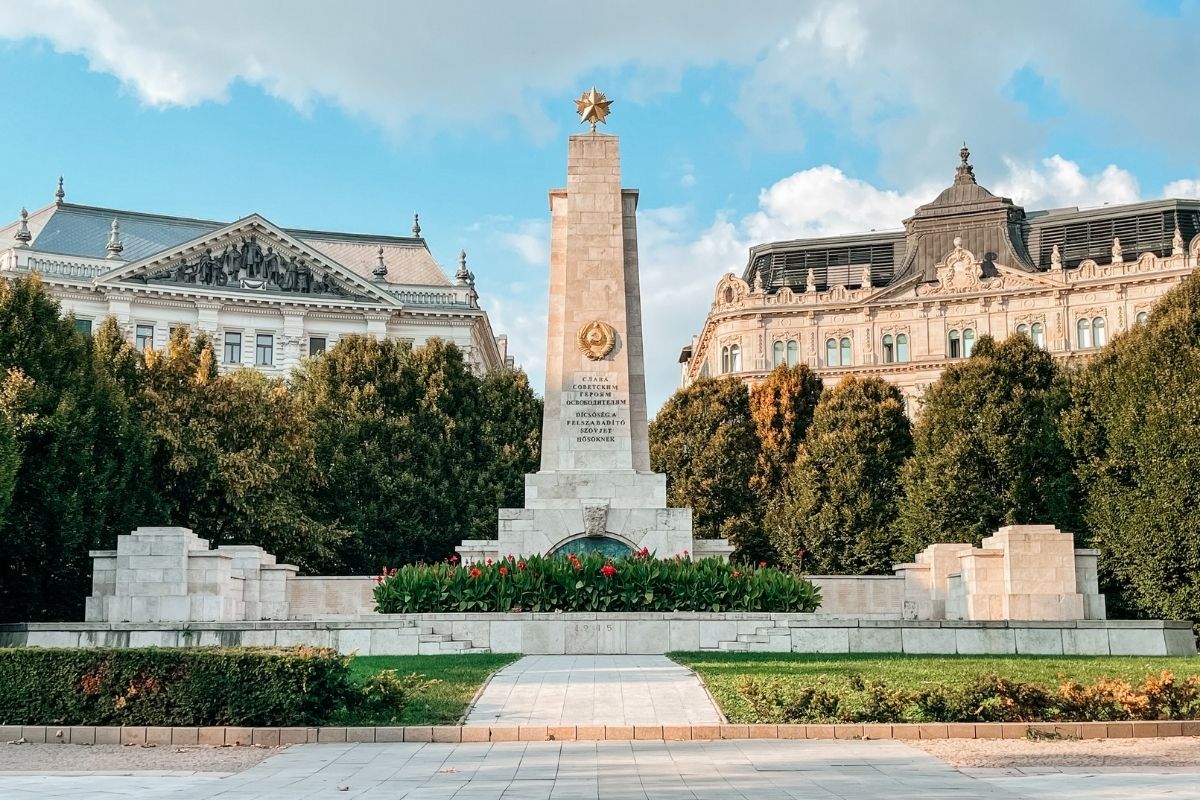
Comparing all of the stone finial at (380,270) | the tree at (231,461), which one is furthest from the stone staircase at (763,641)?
the stone finial at (380,270)

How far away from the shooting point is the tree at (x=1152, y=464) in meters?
35.1

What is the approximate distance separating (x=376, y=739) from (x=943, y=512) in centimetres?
3092

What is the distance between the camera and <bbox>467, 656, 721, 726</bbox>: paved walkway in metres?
17.1

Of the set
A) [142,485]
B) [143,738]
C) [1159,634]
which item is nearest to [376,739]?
[143,738]

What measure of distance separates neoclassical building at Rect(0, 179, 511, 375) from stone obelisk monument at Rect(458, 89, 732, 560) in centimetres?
4464

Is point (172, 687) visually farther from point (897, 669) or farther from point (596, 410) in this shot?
point (596, 410)

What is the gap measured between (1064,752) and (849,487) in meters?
34.8

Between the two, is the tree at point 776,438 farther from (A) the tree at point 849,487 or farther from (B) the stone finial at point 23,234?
(B) the stone finial at point 23,234

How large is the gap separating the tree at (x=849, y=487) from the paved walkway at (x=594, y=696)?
26577 millimetres

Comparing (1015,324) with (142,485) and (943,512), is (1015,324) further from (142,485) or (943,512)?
(142,485)

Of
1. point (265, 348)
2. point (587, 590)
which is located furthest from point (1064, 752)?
point (265, 348)

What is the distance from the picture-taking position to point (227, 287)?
81.1 metres

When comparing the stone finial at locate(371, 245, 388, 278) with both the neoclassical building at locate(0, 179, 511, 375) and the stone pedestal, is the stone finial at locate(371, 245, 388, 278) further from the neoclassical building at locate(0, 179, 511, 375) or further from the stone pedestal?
the stone pedestal

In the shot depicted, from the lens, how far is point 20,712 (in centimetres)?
1706
